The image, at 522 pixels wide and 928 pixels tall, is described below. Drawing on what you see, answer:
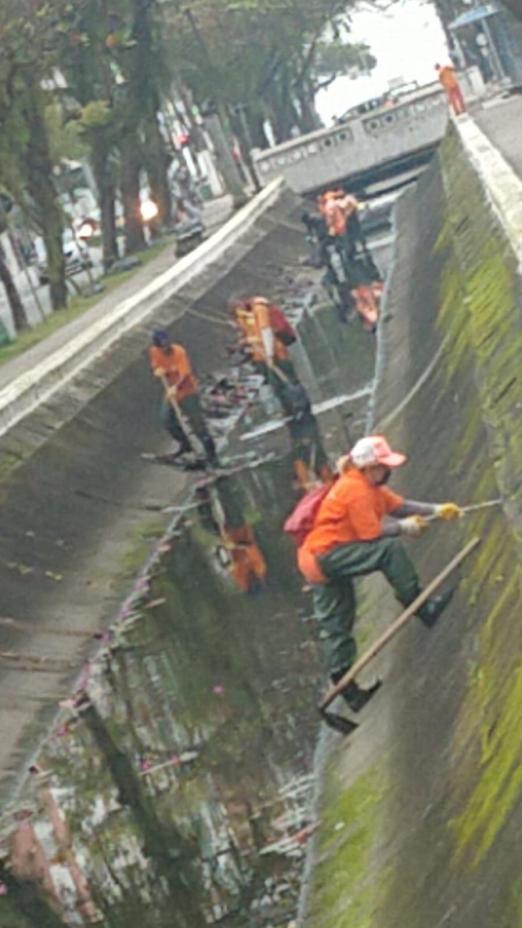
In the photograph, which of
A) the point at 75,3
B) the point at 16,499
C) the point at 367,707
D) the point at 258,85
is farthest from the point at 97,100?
the point at 367,707

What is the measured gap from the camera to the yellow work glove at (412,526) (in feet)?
51.8

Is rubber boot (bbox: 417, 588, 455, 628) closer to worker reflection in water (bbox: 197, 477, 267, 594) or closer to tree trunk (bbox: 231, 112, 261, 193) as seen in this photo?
worker reflection in water (bbox: 197, 477, 267, 594)

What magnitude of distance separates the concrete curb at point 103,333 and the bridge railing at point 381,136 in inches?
205

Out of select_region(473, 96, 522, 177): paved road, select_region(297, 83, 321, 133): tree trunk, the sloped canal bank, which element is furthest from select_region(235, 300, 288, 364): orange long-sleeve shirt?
select_region(297, 83, 321, 133): tree trunk

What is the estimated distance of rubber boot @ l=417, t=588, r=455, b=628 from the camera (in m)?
16.1

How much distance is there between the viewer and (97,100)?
62.7 metres

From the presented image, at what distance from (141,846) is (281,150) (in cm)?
5161

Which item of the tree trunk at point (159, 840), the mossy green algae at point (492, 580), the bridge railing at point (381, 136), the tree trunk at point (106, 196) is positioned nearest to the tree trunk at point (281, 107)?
the tree trunk at point (106, 196)

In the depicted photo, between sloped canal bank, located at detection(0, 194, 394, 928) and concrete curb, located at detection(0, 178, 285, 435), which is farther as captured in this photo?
concrete curb, located at detection(0, 178, 285, 435)

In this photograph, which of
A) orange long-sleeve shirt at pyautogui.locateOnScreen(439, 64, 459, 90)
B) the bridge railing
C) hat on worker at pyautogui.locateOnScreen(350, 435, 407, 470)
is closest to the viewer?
hat on worker at pyautogui.locateOnScreen(350, 435, 407, 470)

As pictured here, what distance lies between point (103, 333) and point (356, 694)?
2312 cm

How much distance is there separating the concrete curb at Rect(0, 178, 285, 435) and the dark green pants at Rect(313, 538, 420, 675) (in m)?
14.5

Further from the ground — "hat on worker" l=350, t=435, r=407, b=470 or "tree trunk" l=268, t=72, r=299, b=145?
"hat on worker" l=350, t=435, r=407, b=470

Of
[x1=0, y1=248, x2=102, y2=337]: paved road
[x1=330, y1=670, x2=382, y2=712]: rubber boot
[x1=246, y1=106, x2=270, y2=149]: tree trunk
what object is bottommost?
[x1=0, y1=248, x2=102, y2=337]: paved road
